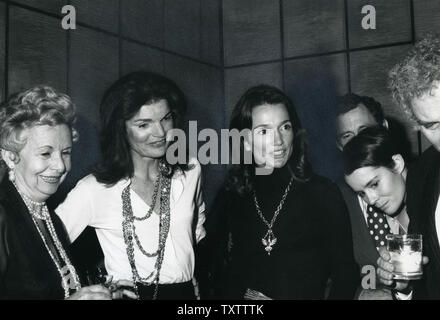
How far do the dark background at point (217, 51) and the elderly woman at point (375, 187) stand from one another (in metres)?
1.30

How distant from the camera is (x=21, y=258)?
1.39 metres

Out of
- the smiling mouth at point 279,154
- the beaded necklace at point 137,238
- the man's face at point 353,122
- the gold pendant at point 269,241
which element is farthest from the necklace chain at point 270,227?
the man's face at point 353,122

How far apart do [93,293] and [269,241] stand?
2.62 ft

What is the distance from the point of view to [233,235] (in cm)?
204

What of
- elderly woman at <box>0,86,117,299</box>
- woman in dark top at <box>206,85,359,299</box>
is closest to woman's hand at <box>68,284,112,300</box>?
elderly woman at <box>0,86,117,299</box>

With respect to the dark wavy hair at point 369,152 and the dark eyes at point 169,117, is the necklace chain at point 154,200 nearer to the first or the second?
the dark eyes at point 169,117

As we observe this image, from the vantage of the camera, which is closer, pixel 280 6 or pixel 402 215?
pixel 402 215

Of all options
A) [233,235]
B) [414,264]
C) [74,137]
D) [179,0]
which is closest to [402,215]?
[414,264]

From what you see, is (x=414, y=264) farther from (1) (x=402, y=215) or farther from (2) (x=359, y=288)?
(1) (x=402, y=215)

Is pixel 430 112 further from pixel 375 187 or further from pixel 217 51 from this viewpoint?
pixel 217 51

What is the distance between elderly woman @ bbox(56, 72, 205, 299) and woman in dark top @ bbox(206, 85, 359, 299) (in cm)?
17

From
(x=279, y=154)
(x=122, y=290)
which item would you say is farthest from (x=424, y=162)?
(x=122, y=290)

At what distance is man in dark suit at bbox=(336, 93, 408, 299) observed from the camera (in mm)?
2029
